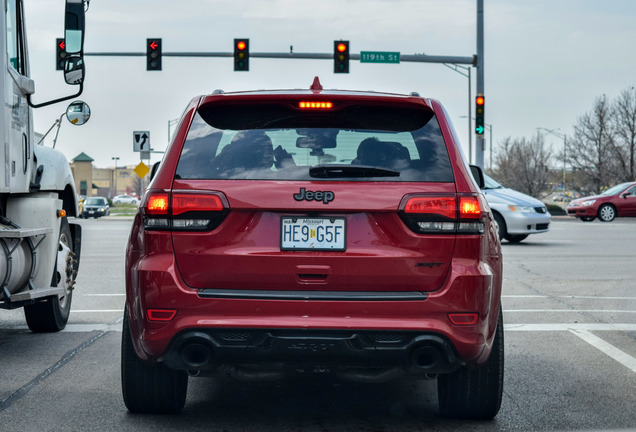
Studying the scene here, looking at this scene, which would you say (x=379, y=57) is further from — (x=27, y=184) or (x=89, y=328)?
(x=27, y=184)

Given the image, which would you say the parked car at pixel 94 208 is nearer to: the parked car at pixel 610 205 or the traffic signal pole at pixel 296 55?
the traffic signal pole at pixel 296 55

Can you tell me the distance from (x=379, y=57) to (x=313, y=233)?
23449 mm

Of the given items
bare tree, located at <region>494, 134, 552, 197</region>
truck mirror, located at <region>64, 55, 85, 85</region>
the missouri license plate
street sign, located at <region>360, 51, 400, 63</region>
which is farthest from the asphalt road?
bare tree, located at <region>494, 134, 552, 197</region>

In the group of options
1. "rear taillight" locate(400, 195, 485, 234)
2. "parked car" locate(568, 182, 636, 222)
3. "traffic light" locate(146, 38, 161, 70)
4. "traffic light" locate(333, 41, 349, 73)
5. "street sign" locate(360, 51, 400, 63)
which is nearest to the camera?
"rear taillight" locate(400, 195, 485, 234)

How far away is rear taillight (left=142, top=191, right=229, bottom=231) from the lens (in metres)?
4.33

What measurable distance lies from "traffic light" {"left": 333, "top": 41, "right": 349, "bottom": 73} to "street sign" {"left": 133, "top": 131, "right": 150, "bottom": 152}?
10376 mm

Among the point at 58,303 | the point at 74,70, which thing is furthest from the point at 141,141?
the point at 74,70

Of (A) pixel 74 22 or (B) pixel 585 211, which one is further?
(B) pixel 585 211

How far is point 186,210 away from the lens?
14.3 ft

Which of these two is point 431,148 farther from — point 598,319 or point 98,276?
point 98,276

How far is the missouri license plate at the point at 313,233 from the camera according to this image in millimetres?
4289

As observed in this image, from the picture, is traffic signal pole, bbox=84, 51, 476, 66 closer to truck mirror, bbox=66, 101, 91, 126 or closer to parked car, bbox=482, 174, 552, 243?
parked car, bbox=482, 174, 552, 243

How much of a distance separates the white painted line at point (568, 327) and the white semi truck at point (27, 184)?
400 centimetres

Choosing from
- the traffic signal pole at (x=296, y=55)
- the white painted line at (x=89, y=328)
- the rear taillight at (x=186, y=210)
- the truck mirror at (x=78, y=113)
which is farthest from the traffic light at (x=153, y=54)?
the rear taillight at (x=186, y=210)
